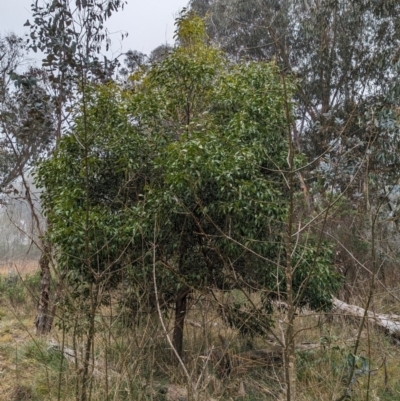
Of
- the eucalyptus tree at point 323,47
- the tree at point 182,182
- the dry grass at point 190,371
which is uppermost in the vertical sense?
the eucalyptus tree at point 323,47

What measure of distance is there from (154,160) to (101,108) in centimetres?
93

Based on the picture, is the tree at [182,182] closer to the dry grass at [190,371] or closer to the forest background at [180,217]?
the forest background at [180,217]

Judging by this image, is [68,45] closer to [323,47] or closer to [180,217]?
[180,217]

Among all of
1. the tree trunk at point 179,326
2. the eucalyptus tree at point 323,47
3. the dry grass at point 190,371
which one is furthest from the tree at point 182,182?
the eucalyptus tree at point 323,47

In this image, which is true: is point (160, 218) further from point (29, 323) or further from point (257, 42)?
point (257, 42)

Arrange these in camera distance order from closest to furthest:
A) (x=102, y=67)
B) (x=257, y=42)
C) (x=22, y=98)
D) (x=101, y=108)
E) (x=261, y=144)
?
(x=102, y=67)
(x=22, y=98)
(x=261, y=144)
(x=101, y=108)
(x=257, y=42)

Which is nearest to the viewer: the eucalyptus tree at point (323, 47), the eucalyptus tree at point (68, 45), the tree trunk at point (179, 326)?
the eucalyptus tree at point (68, 45)

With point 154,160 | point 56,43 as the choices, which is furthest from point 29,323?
point 56,43

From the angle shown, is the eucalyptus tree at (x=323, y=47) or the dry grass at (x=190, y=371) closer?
the dry grass at (x=190, y=371)

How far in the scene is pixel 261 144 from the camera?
476 centimetres

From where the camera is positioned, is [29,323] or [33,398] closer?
[33,398]

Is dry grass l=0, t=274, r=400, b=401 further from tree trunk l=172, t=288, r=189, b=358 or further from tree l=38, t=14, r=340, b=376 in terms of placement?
tree l=38, t=14, r=340, b=376

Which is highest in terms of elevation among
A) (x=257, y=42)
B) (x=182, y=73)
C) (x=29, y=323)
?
(x=257, y=42)

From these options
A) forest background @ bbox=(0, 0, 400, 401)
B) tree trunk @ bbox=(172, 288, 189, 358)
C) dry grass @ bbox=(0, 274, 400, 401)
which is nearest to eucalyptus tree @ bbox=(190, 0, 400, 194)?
forest background @ bbox=(0, 0, 400, 401)
